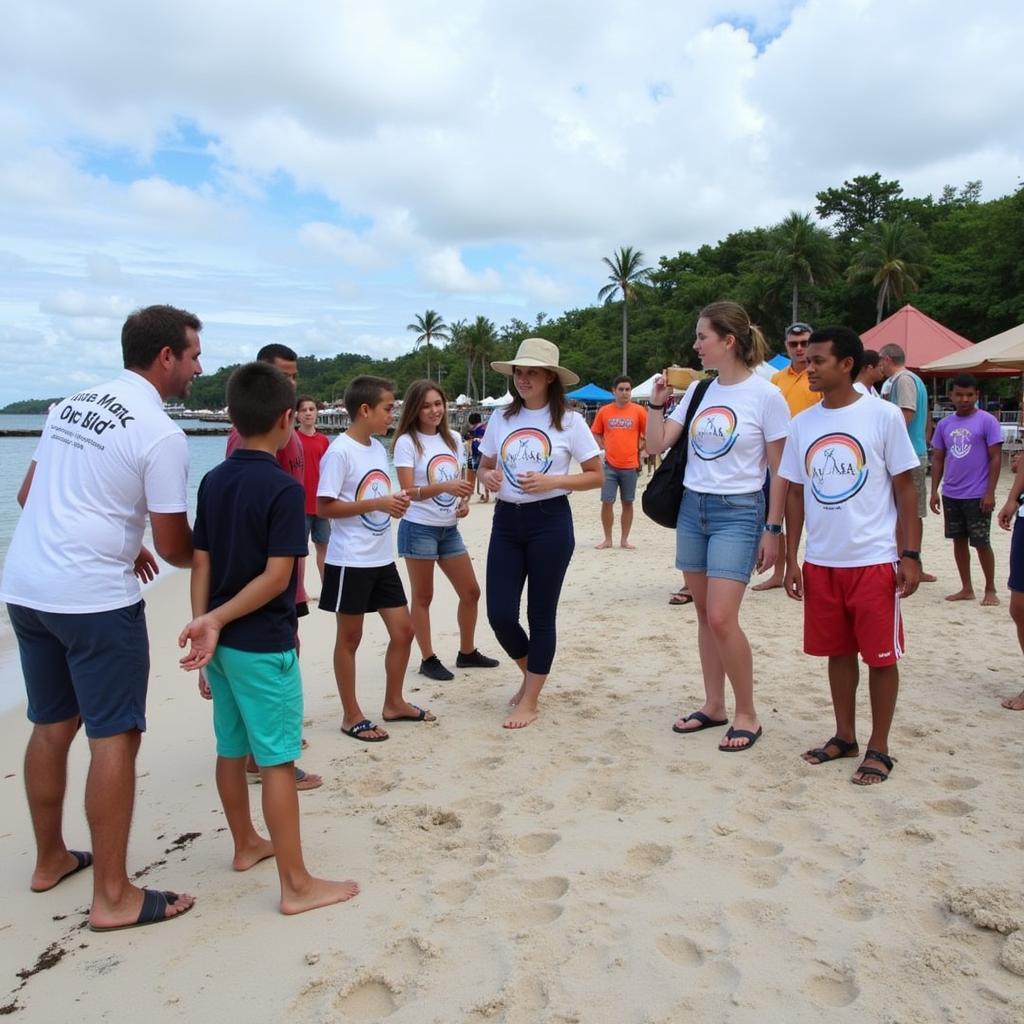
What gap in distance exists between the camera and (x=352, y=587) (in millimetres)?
4453

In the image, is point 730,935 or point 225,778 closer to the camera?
point 730,935

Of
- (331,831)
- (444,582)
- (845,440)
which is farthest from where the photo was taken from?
(444,582)

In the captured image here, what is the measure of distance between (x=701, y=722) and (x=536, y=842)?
1485 millimetres

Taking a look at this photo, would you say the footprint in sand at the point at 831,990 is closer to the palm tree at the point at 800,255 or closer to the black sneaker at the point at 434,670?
the black sneaker at the point at 434,670

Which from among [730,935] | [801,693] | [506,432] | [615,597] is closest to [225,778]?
[730,935]

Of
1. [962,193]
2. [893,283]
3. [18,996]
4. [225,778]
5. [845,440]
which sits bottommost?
[18,996]

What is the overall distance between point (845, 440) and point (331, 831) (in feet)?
9.07

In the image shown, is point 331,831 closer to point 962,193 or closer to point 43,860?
point 43,860

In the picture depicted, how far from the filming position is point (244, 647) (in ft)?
9.25

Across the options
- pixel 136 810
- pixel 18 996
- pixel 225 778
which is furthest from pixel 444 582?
pixel 18 996

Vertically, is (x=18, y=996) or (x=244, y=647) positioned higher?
(x=244, y=647)

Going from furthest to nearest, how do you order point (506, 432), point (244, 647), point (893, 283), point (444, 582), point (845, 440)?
point (893, 283)
point (444, 582)
point (506, 432)
point (845, 440)
point (244, 647)

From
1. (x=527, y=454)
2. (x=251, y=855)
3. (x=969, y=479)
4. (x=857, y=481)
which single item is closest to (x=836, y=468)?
(x=857, y=481)

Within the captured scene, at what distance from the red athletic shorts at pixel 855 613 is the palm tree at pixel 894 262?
44.5 meters
